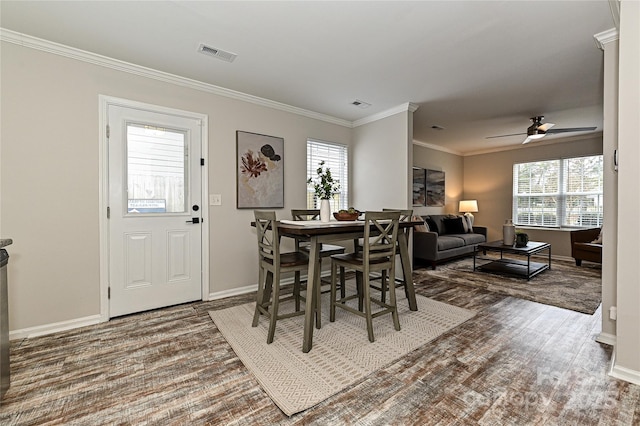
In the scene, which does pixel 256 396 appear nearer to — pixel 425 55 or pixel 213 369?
pixel 213 369

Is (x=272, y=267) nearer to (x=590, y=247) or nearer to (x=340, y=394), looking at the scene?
(x=340, y=394)

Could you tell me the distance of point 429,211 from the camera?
6.65 meters

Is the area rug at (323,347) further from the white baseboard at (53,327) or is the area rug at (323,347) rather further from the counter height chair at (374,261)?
the white baseboard at (53,327)

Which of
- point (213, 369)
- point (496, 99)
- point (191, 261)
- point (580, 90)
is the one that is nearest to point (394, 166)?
point (496, 99)

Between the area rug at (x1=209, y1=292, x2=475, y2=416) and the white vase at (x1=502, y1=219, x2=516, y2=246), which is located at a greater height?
the white vase at (x1=502, y1=219, x2=516, y2=246)

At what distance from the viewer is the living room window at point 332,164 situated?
431cm

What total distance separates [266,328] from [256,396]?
903 mm

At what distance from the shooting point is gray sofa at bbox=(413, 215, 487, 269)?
4.90m

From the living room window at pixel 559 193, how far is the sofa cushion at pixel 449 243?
7.39ft

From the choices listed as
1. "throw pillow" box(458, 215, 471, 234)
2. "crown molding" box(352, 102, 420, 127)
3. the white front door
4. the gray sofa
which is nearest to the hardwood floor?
the white front door

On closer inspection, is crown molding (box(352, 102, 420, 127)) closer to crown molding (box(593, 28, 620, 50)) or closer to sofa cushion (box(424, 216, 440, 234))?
crown molding (box(593, 28, 620, 50))

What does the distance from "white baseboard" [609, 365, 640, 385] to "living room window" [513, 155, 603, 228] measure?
513cm

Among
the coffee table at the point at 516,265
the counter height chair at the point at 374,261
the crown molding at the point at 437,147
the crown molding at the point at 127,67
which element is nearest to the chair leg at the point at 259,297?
the counter height chair at the point at 374,261

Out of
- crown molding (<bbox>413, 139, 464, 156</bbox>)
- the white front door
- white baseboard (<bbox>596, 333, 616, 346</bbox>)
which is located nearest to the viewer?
white baseboard (<bbox>596, 333, 616, 346</bbox>)
